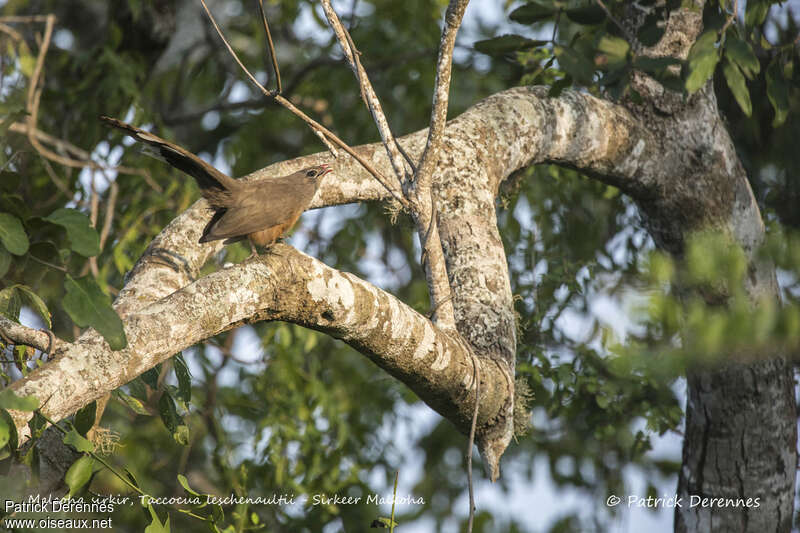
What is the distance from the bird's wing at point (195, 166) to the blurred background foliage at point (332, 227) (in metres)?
0.49

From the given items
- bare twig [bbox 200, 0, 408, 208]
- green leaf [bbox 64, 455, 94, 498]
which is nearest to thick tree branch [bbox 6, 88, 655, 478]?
green leaf [bbox 64, 455, 94, 498]

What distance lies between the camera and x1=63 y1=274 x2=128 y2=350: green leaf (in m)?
1.54

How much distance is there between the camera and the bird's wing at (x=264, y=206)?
8.74ft

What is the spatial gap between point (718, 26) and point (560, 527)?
12.0 ft

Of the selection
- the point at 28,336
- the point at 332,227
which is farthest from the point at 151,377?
the point at 332,227

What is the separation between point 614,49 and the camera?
279 centimetres

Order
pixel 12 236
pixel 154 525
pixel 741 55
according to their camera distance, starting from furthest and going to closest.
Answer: pixel 741 55
pixel 154 525
pixel 12 236

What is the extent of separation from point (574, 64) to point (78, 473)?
2.09m

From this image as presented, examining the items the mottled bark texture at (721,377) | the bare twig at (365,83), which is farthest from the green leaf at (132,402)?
the mottled bark texture at (721,377)

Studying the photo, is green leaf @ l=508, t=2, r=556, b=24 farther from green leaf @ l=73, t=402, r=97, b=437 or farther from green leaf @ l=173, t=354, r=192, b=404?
green leaf @ l=73, t=402, r=97, b=437

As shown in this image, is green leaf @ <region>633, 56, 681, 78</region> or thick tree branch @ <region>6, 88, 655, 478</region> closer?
thick tree branch @ <region>6, 88, 655, 478</region>

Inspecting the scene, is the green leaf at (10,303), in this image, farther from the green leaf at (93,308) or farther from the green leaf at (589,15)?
the green leaf at (589,15)

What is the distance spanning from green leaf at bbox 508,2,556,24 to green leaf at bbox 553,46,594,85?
10.4 inches

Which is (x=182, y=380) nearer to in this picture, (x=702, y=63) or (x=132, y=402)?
(x=132, y=402)
